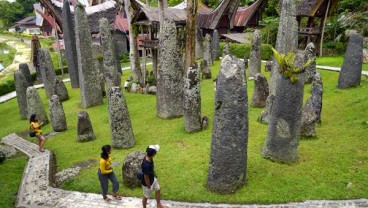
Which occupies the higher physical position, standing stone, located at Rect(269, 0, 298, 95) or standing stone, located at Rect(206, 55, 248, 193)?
standing stone, located at Rect(269, 0, 298, 95)

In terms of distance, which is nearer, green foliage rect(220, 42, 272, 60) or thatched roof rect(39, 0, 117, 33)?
green foliage rect(220, 42, 272, 60)

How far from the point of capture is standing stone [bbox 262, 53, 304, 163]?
9883 millimetres

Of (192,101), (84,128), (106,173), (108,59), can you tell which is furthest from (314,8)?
(106,173)

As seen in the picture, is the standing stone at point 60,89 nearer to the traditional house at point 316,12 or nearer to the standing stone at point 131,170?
the standing stone at point 131,170

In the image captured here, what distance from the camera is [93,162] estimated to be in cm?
1199

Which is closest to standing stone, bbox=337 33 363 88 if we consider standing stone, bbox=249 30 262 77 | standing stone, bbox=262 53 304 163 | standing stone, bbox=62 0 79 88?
standing stone, bbox=249 30 262 77

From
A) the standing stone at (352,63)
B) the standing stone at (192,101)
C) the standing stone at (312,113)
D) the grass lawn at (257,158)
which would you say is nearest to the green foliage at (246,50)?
the standing stone at (352,63)

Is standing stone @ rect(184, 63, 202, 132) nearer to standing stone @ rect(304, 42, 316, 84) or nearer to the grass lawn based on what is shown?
the grass lawn

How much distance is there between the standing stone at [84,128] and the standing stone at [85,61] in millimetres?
5736

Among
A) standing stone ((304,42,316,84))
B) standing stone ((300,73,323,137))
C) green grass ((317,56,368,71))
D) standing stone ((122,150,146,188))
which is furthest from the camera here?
green grass ((317,56,368,71))

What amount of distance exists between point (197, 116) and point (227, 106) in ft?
16.5

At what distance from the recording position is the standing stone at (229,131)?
345 inches

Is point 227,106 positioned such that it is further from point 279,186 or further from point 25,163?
point 25,163

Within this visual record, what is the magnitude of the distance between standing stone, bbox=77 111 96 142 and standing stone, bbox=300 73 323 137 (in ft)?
29.5
